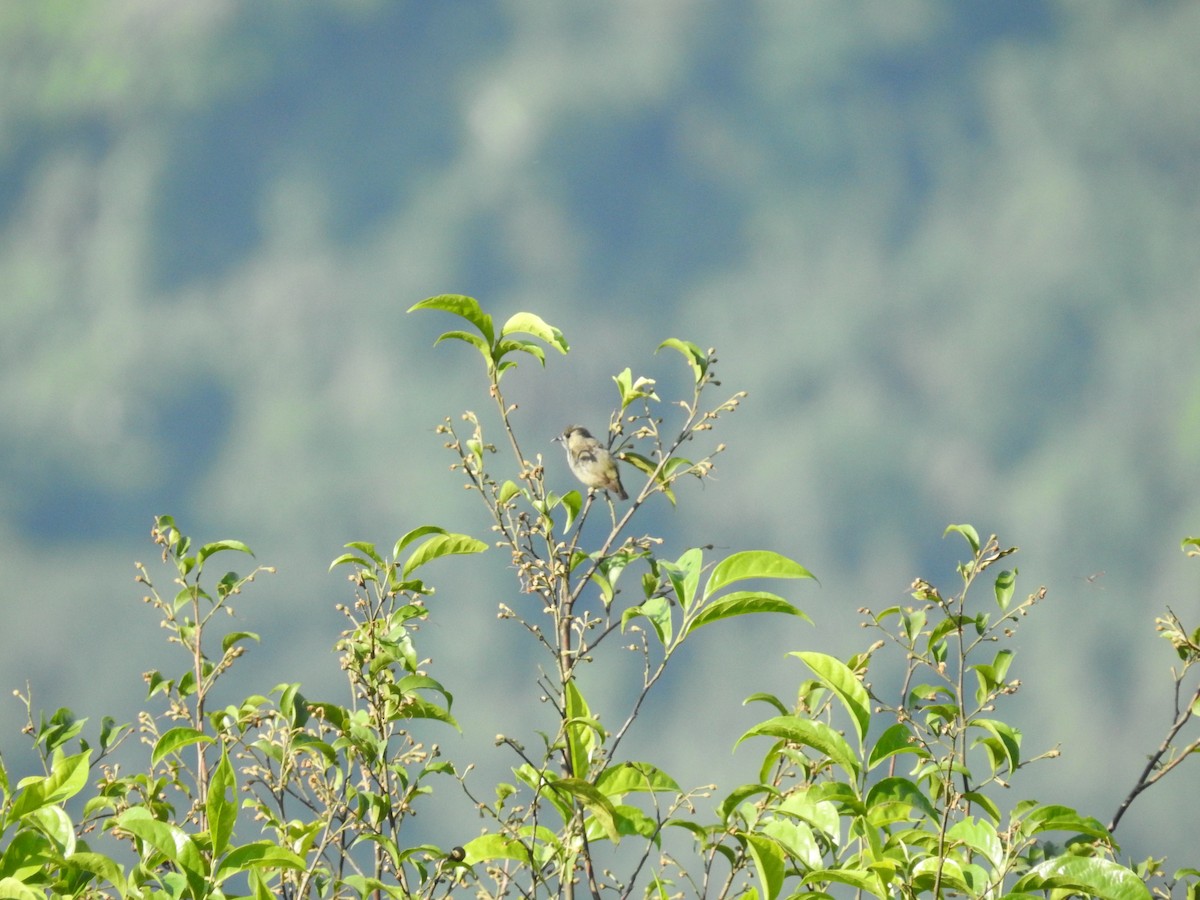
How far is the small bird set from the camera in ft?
14.4

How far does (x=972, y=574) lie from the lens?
9.39 ft

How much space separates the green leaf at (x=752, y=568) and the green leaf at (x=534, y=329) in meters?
0.68

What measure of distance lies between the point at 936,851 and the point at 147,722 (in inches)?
77.2

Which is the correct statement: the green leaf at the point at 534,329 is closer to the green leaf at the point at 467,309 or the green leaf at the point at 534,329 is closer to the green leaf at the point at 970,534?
the green leaf at the point at 467,309

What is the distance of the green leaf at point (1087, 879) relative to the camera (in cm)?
216

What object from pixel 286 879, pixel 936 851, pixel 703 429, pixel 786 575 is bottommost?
pixel 936 851

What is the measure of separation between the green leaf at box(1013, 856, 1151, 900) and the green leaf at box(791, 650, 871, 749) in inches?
15.6

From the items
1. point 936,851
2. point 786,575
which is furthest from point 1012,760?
point 786,575

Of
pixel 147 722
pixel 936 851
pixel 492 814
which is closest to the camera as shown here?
pixel 936 851

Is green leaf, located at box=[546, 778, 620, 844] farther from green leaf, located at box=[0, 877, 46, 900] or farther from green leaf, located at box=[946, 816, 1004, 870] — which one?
green leaf, located at box=[0, 877, 46, 900]

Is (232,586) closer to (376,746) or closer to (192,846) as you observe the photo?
(376,746)

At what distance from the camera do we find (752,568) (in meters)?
2.58

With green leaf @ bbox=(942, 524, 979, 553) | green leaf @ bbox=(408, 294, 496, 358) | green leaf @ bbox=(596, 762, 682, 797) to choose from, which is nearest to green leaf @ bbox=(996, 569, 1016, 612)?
green leaf @ bbox=(942, 524, 979, 553)

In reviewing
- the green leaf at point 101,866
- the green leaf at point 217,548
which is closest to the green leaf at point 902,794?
the green leaf at point 101,866
